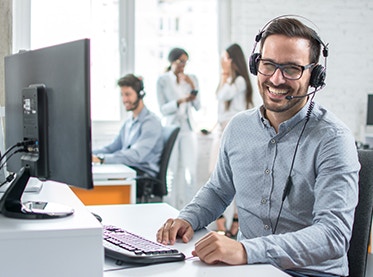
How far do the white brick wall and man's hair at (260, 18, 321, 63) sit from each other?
389 centimetres

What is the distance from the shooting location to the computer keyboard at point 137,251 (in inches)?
51.1

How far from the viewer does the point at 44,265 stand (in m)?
1.13

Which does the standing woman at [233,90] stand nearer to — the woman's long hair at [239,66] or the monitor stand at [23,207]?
the woman's long hair at [239,66]

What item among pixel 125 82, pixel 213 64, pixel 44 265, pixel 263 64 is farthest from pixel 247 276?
pixel 213 64

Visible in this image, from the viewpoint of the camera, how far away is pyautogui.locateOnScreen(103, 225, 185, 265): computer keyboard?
130 centimetres

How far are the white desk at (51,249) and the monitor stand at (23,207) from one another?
0.06 m

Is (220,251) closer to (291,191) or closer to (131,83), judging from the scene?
(291,191)

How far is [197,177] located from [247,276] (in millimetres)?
4128

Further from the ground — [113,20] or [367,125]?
[113,20]

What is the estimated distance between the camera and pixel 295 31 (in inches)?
65.2

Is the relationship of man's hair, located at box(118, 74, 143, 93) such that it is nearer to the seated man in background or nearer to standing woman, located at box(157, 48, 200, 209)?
the seated man in background

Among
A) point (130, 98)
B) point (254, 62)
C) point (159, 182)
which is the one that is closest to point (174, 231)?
point (254, 62)

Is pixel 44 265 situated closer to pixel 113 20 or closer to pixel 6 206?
pixel 6 206

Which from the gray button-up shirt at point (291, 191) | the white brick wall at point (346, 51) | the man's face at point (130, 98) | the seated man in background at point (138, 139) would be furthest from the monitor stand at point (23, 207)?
the white brick wall at point (346, 51)
